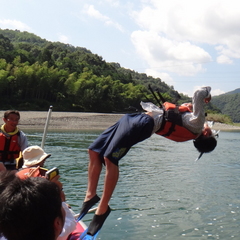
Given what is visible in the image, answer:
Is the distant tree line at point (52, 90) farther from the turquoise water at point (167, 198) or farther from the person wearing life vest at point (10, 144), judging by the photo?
the person wearing life vest at point (10, 144)

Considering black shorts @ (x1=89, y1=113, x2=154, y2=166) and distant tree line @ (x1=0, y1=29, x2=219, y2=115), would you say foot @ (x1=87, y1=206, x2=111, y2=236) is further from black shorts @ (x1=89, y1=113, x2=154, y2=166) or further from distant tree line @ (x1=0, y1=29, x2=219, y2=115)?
distant tree line @ (x1=0, y1=29, x2=219, y2=115)

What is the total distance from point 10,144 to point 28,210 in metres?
5.31

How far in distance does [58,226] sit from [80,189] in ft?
36.7

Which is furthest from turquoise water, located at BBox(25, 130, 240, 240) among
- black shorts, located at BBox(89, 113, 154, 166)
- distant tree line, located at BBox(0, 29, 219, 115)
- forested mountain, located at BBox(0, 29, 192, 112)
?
distant tree line, located at BBox(0, 29, 219, 115)

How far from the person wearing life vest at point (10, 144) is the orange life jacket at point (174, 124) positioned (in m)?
3.43

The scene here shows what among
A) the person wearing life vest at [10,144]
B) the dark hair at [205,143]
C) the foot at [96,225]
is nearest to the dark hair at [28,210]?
the foot at [96,225]

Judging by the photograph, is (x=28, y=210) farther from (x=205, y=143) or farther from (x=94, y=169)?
(x=205, y=143)

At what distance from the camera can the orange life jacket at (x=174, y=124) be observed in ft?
13.0

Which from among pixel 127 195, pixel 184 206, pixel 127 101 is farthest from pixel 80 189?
pixel 127 101

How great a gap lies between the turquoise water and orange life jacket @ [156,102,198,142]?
4579 millimetres

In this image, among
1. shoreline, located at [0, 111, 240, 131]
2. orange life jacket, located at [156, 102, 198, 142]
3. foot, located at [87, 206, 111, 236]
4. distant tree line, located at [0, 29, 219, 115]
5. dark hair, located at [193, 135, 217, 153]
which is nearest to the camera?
foot, located at [87, 206, 111, 236]

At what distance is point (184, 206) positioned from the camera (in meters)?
10.9

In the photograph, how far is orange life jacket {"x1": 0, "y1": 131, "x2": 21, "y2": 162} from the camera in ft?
21.7

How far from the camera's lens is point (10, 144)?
21.8ft
